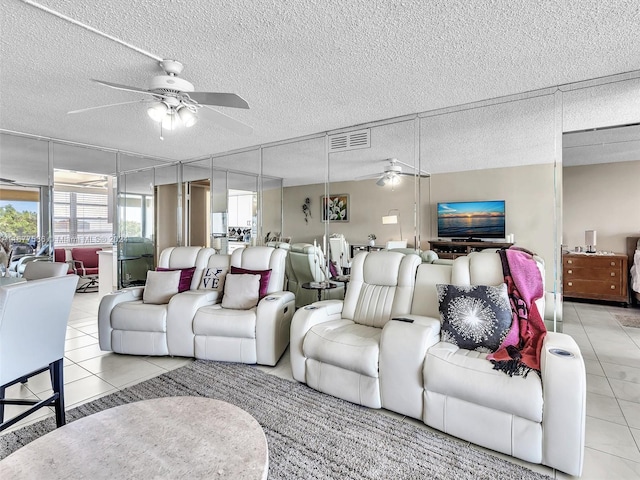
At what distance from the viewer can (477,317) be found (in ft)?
7.25

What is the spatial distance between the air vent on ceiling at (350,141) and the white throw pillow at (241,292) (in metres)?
1.87

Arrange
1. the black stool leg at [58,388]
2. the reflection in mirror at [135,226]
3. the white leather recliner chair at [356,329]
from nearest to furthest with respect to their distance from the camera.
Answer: the black stool leg at [58,388]
the white leather recliner chair at [356,329]
the reflection in mirror at [135,226]

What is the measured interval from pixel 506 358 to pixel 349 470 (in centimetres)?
108

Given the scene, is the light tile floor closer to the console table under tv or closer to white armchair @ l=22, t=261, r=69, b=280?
white armchair @ l=22, t=261, r=69, b=280

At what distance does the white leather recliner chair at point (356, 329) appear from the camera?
2287 mm

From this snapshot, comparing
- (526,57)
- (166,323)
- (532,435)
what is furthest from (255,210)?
(532,435)

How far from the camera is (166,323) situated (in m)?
3.18

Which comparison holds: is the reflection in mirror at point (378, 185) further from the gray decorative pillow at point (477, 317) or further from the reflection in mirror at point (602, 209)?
the reflection in mirror at point (602, 209)

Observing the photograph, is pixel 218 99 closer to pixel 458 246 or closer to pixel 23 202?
pixel 458 246

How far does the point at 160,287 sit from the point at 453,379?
2.96m

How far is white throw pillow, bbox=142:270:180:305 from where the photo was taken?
A: 350 cm

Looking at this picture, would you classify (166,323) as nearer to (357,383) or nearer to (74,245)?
(357,383)

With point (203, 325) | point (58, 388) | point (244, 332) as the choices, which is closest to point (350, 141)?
point (244, 332)

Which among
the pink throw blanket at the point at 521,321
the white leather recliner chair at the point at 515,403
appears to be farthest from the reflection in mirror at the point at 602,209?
the white leather recliner chair at the point at 515,403
